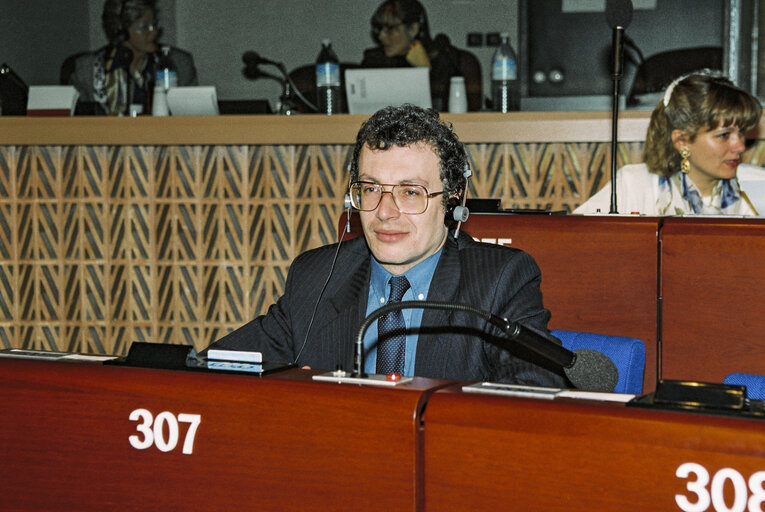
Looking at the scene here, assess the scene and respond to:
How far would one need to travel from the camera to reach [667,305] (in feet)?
7.07

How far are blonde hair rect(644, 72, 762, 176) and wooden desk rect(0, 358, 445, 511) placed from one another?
7.23 ft

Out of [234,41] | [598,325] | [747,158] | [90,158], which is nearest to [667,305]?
[598,325]

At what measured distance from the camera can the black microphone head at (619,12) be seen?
2.54 metres

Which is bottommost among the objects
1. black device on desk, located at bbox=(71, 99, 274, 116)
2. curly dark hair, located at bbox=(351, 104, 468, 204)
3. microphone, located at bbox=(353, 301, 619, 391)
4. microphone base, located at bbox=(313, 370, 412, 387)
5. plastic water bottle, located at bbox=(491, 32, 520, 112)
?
microphone base, located at bbox=(313, 370, 412, 387)

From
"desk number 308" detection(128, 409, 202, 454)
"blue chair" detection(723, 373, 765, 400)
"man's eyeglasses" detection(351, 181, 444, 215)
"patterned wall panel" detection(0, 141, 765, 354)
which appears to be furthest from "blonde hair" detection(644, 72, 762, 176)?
"desk number 308" detection(128, 409, 202, 454)

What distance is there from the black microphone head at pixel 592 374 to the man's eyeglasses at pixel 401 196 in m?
0.61

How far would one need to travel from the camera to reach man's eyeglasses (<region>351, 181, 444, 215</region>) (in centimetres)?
175

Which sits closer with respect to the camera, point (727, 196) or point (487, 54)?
point (727, 196)

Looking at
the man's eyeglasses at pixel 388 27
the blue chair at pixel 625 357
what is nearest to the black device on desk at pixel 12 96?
the man's eyeglasses at pixel 388 27

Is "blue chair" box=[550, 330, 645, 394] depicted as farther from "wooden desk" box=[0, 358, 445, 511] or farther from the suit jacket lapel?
"wooden desk" box=[0, 358, 445, 511]

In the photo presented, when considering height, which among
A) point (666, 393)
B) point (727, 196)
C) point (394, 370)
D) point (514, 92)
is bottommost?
point (394, 370)

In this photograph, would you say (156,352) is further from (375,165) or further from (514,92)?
(514,92)

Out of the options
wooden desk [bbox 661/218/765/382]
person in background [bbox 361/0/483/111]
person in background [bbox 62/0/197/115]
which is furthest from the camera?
person in background [bbox 361/0/483/111]

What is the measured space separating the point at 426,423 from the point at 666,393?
0.22m
